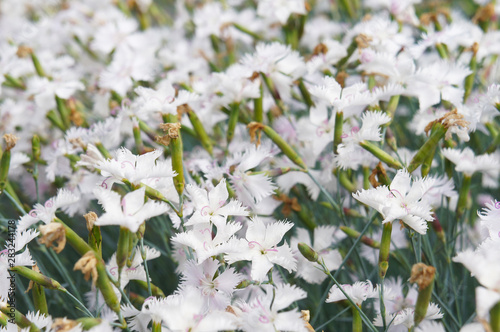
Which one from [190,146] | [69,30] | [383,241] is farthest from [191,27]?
[383,241]

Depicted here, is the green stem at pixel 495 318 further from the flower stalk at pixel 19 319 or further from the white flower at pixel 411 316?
the flower stalk at pixel 19 319

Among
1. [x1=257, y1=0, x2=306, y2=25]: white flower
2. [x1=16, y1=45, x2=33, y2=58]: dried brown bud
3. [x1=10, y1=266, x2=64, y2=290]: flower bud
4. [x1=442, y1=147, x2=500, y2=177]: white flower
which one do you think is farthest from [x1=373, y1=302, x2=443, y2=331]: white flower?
[x1=16, y1=45, x2=33, y2=58]: dried brown bud

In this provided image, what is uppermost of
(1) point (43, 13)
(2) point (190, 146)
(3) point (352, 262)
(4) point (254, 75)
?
(1) point (43, 13)

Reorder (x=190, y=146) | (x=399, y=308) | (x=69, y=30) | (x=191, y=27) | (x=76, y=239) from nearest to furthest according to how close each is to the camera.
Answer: (x=76, y=239) → (x=399, y=308) → (x=190, y=146) → (x=69, y=30) → (x=191, y=27)

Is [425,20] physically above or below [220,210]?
above

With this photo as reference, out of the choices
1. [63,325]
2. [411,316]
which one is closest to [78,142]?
[63,325]

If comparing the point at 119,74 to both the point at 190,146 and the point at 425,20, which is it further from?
the point at 425,20

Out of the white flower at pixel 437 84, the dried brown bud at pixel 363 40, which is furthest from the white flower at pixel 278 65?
the white flower at pixel 437 84
